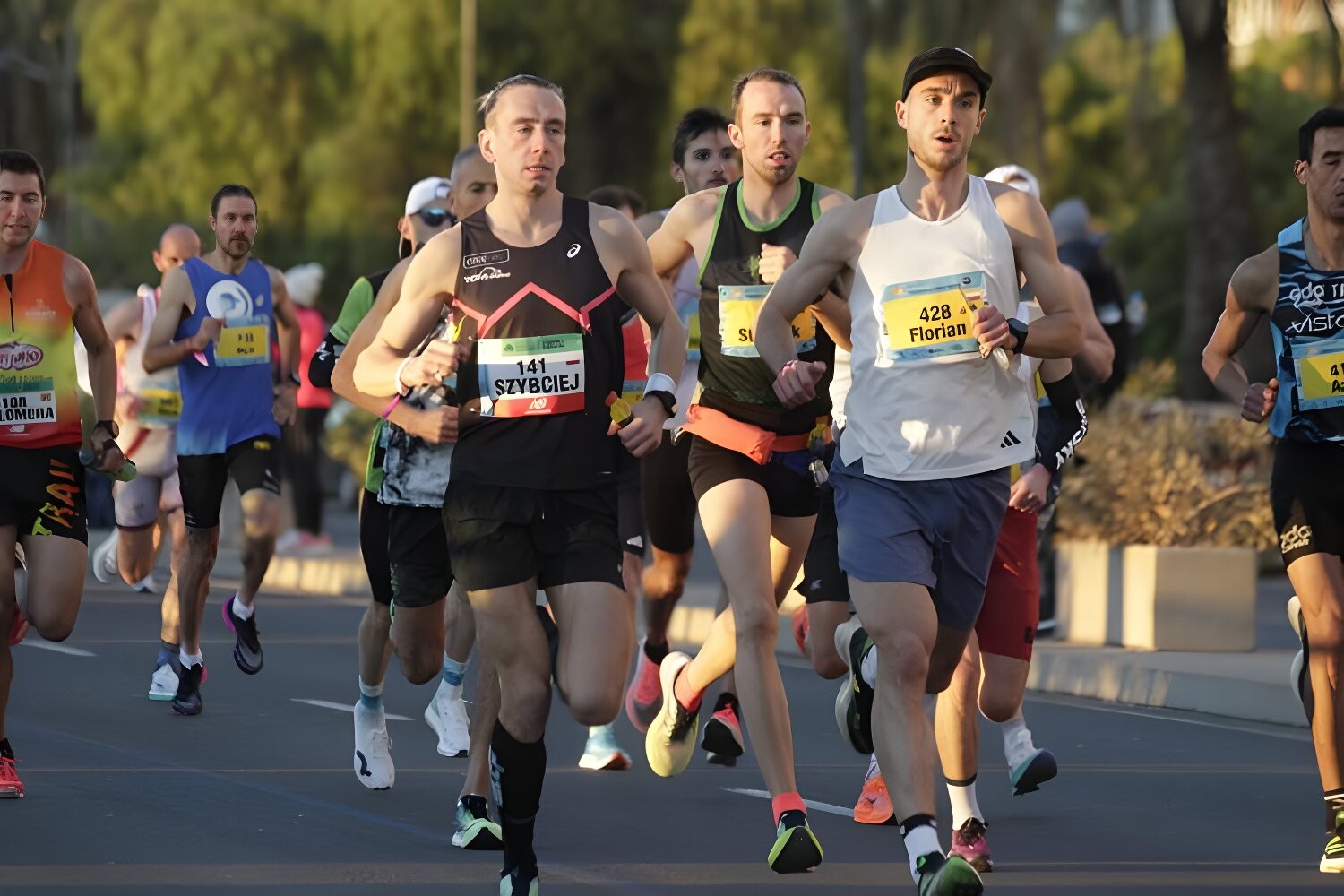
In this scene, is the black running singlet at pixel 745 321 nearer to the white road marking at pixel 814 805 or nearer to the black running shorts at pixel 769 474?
the black running shorts at pixel 769 474

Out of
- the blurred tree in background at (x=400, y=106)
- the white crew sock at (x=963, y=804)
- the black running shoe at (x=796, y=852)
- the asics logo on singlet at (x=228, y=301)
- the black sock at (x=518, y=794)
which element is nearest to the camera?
the black sock at (x=518, y=794)

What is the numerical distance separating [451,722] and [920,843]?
12.3 feet

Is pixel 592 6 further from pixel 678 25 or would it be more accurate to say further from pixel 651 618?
pixel 651 618

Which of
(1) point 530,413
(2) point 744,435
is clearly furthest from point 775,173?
(1) point 530,413

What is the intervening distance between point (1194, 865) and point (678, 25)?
106 ft

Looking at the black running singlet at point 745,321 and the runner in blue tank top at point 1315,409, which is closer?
the runner in blue tank top at point 1315,409

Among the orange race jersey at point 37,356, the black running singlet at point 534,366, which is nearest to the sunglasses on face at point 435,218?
the orange race jersey at point 37,356

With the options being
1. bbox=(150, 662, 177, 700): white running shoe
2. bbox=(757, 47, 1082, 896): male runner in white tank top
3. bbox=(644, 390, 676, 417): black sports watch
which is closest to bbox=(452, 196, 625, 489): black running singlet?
bbox=(644, 390, 676, 417): black sports watch

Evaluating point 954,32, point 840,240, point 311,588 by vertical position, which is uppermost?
point 954,32

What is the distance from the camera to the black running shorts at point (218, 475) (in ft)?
37.2

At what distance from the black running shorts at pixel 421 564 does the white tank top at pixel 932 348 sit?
2051 millimetres

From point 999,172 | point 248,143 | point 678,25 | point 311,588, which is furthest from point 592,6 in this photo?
point 999,172

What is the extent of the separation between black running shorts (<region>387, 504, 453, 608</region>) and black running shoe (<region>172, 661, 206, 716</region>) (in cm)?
284

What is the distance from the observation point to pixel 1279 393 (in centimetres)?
780
